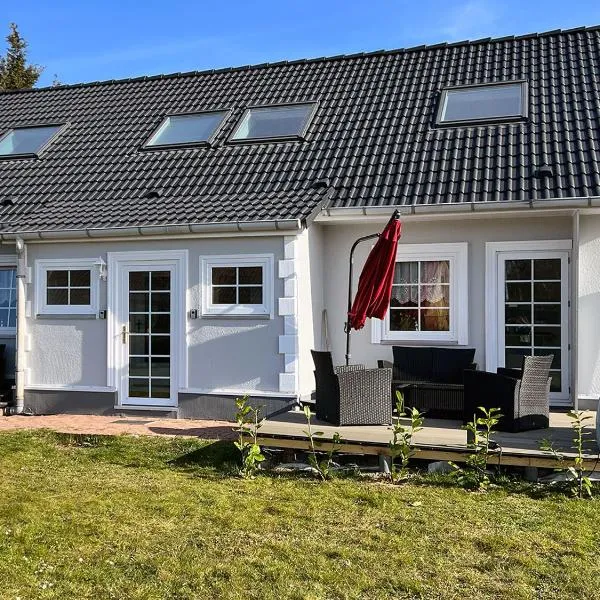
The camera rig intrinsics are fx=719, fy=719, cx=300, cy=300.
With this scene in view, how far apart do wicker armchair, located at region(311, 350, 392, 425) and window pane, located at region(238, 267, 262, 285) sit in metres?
2.13

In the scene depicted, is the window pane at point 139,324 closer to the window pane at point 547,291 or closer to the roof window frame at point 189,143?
the roof window frame at point 189,143

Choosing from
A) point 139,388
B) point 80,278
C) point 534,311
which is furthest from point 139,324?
point 534,311

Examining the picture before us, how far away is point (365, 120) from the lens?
482 inches

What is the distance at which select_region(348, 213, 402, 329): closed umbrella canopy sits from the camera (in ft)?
27.5

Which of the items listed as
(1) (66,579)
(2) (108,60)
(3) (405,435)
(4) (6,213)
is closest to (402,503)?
(3) (405,435)

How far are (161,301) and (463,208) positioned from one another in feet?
14.5

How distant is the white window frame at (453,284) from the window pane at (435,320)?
6cm

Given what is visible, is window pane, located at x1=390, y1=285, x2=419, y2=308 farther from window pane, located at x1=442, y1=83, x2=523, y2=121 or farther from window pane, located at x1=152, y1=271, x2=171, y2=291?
window pane, located at x1=152, y1=271, x2=171, y2=291

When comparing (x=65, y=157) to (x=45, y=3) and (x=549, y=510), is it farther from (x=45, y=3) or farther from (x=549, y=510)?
(x=549, y=510)

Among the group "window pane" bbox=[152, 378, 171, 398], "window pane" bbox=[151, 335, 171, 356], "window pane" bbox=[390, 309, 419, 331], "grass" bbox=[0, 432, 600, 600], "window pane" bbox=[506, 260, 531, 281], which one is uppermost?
"window pane" bbox=[506, 260, 531, 281]

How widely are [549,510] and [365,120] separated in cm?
811

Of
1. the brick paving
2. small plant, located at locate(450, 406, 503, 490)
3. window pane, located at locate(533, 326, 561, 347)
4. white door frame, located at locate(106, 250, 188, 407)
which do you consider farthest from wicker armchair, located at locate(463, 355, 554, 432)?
white door frame, located at locate(106, 250, 188, 407)

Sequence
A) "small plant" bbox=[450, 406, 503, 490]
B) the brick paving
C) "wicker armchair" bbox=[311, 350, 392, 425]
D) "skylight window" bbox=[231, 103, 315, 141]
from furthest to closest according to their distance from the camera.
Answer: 1. "skylight window" bbox=[231, 103, 315, 141]
2. the brick paving
3. "wicker armchair" bbox=[311, 350, 392, 425]
4. "small plant" bbox=[450, 406, 503, 490]

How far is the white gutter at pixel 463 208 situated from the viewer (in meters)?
9.18
